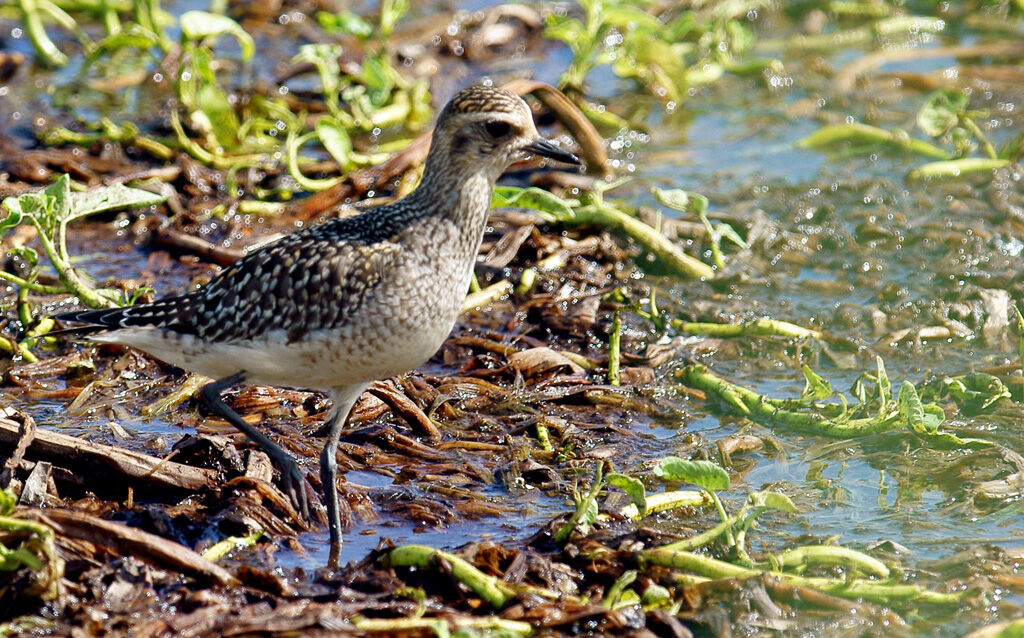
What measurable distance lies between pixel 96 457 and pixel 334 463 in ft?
3.38

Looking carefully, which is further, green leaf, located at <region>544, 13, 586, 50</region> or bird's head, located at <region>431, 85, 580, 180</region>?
green leaf, located at <region>544, 13, 586, 50</region>

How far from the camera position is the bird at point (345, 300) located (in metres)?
5.36

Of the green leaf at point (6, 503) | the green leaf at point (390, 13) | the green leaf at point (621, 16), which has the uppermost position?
the green leaf at point (621, 16)

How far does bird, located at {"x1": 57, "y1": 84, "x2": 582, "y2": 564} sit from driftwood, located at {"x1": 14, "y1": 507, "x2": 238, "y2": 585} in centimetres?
60

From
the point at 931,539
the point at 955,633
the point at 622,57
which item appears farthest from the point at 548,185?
the point at 955,633

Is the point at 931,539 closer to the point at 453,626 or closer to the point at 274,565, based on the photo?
the point at 453,626

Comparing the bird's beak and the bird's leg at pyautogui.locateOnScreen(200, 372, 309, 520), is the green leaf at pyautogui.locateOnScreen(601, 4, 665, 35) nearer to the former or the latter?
the bird's beak

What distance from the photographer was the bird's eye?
5.68 metres

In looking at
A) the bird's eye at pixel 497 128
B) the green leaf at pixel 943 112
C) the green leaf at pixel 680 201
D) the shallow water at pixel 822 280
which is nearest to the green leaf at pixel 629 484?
the shallow water at pixel 822 280

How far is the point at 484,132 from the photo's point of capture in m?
5.70

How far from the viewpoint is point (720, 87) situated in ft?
37.4

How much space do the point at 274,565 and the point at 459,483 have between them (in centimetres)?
111

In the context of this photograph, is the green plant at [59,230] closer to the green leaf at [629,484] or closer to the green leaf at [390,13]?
the green leaf at [629,484]

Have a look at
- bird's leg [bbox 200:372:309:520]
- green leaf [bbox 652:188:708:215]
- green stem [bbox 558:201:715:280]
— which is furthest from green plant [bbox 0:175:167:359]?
green leaf [bbox 652:188:708:215]
